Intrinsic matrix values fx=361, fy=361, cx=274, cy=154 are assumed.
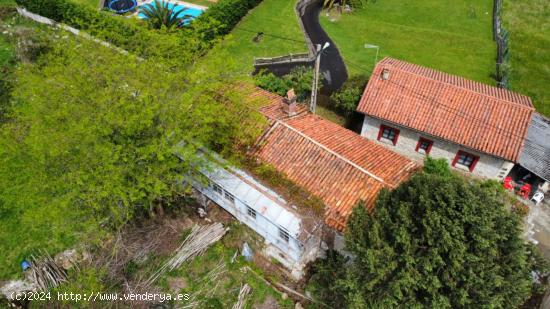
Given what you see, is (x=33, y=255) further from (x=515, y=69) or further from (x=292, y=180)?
(x=515, y=69)

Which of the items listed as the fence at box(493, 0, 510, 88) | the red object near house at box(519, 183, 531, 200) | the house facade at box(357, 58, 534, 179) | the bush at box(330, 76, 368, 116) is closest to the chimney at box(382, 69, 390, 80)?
the house facade at box(357, 58, 534, 179)

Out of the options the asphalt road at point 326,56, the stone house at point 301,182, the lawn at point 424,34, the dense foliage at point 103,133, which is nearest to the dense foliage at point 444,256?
the stone house at point 301,182

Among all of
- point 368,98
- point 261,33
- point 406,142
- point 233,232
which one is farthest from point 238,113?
point 261,33

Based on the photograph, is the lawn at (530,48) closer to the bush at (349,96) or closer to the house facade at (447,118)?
the house facade at (447,118)

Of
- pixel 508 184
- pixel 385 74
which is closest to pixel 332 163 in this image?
pixel 385 74

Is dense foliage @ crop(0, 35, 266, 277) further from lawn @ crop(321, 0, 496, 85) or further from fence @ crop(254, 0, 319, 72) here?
lawn @ crop(321, 0, 496, 85)

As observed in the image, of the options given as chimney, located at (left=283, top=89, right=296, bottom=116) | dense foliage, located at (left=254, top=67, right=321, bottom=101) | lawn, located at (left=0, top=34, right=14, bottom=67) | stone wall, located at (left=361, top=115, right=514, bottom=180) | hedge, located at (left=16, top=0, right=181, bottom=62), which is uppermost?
hedge, located at (left=16, top=0, right=181, bottom=62)
